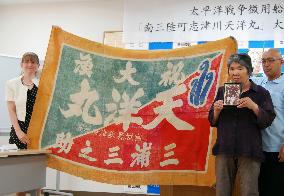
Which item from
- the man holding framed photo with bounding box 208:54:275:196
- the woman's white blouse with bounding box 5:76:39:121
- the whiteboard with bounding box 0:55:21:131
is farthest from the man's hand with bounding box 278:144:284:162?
the whiteboard with bounding box 0:55:21:131

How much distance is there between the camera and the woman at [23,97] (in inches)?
123

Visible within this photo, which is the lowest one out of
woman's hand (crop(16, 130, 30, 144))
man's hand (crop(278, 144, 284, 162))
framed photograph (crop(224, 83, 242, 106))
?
man's hand (crop(278, 144, 284, 162))

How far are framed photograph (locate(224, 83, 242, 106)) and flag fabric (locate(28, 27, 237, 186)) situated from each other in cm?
62

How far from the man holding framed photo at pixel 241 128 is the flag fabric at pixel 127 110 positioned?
0.55 m

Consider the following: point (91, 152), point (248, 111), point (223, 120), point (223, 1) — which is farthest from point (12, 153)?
point (223, 1)

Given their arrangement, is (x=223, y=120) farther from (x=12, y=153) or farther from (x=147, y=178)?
(x=12, y=153)

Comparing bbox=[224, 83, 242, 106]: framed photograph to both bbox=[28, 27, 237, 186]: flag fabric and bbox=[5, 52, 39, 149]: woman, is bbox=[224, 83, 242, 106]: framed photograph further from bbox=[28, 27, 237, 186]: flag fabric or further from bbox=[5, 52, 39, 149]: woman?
bbox=[5, 52, 39, 149]: woman

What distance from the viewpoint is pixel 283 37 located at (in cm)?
378

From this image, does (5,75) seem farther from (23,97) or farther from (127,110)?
(127,110)

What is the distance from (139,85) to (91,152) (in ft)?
2.24

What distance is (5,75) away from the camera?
15.5 feet

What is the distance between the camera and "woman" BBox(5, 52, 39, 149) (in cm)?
312

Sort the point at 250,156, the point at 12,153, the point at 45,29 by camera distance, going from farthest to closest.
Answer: the point at 45,29 < the point at 12,153 < the point at 250,156

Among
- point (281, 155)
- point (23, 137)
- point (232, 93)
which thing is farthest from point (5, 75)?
point (281, 155)
